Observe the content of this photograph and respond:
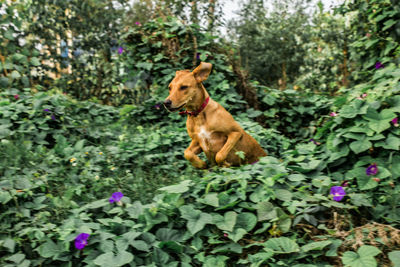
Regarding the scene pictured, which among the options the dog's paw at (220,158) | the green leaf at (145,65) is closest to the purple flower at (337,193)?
the dog's paw at (220,158)

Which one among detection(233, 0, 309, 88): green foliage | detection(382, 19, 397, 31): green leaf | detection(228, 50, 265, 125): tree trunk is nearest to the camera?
detection(382, 19, 397, 31): green leaf

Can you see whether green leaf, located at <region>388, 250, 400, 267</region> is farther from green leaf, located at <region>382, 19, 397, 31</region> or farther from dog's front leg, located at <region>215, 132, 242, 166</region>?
green leaf, located at <region>382, 19, 397, 31</region>

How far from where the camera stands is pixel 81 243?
2031 mm

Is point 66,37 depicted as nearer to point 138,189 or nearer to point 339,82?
point 138,189

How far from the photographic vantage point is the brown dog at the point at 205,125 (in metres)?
2.66

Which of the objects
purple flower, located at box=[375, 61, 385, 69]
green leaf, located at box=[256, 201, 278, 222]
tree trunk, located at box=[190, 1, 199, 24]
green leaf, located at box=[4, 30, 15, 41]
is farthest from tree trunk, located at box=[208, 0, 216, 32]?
green leaf, located at box=[256, 201, 278, 222]

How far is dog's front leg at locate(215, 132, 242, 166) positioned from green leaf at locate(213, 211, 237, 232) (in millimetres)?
673

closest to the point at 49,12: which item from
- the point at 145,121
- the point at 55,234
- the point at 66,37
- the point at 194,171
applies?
the point at 66,37

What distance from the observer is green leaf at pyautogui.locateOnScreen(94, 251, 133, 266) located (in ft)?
6.26

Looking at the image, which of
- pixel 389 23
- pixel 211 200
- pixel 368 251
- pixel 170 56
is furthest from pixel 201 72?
pixel 389 23

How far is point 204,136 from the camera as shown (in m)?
2.85

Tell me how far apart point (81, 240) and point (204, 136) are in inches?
52.7

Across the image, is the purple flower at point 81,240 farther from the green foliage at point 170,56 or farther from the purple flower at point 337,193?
the green foliage at point 170,56

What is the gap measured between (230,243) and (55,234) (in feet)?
4.01
